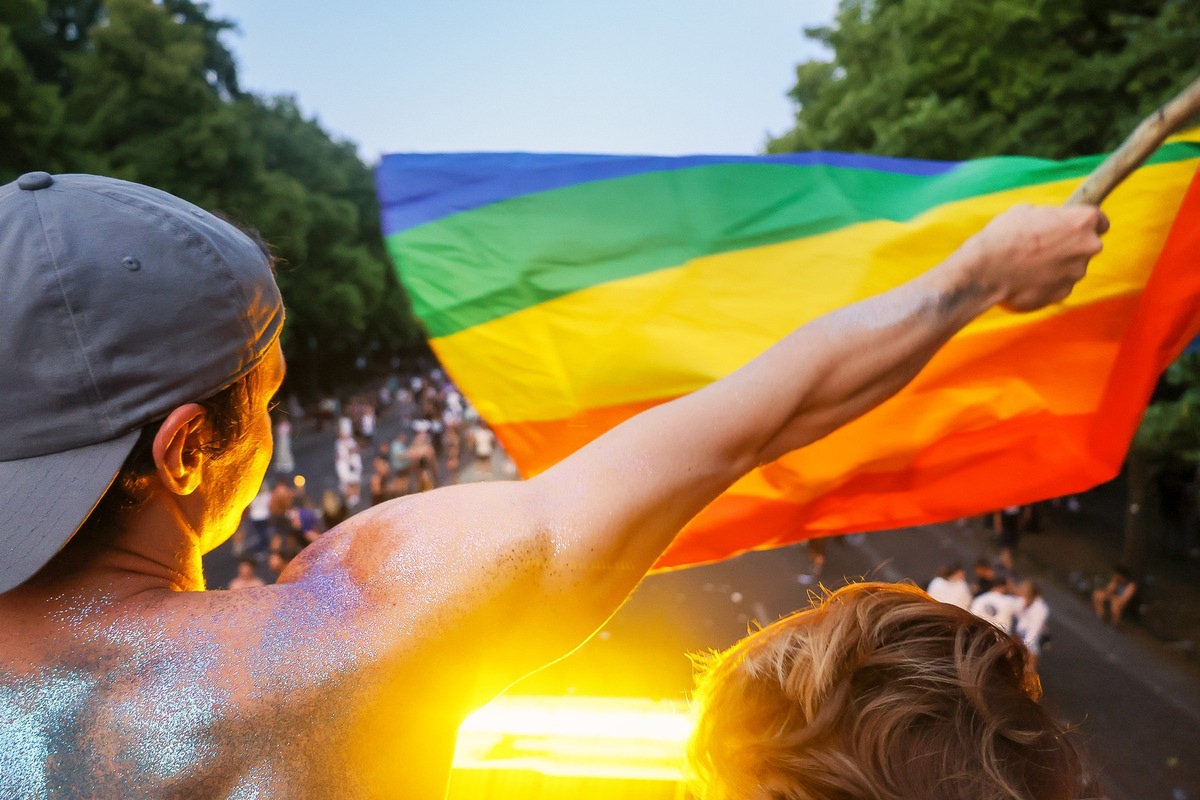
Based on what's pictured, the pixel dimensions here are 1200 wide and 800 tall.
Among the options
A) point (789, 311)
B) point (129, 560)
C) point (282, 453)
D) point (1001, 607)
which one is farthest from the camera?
point (282, 453)

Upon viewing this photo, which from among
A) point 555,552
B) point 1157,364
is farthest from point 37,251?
point 1157,364

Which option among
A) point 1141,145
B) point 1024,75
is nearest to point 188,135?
point 1024,75

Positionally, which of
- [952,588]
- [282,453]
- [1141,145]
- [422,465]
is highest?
[1141,145]

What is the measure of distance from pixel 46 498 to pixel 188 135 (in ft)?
88.5

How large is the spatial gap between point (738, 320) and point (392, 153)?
1803mm

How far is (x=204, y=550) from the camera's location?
4.27 feet

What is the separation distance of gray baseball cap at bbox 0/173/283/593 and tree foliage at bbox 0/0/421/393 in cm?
1019

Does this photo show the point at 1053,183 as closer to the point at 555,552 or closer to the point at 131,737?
the point at 555,552

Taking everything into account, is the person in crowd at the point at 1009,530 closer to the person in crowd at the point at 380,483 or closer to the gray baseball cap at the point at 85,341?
the person in crowd at the point at 380,483

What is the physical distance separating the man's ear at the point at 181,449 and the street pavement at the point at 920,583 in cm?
531

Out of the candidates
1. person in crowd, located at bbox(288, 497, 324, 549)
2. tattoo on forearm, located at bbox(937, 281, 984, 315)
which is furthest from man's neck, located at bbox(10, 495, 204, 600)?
person in crowd, located at bbox(288, 497, 324, 549)

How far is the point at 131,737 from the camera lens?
104 cm

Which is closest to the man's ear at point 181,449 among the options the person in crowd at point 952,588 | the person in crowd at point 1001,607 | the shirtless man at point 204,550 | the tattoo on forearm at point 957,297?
the shirtless man at point 204,550

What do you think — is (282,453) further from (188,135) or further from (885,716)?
(885,716)
